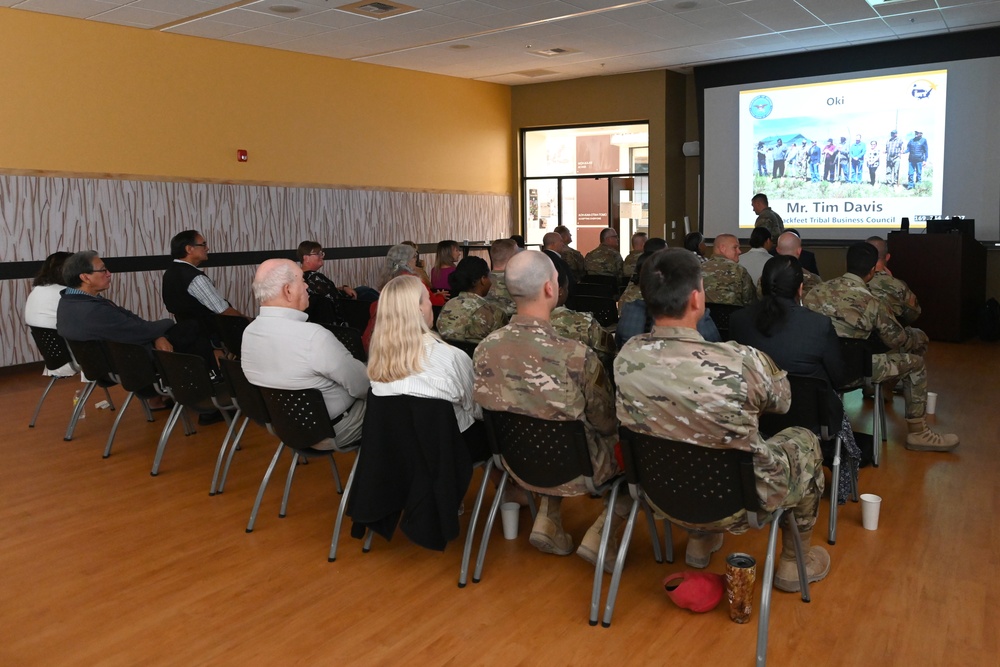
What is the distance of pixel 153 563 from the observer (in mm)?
3525

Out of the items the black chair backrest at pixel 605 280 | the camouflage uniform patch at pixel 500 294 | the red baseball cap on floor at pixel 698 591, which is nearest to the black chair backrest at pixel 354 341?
the camouflage uniform patch at pixel 500 294

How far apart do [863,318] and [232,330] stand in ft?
13.7

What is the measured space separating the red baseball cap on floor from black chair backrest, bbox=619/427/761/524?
1.26ft

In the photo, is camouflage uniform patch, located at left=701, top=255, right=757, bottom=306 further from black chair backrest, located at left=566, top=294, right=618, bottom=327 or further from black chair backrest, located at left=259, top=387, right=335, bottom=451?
black chair backrest, located at left=259, top=387, right=335, bottom=451

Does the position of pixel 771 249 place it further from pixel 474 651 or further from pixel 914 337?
pixel 474 651

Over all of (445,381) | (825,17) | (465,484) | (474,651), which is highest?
(825,17)

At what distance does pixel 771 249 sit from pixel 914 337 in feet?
10.7

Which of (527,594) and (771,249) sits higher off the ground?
(771,249)

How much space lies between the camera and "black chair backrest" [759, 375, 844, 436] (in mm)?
3359

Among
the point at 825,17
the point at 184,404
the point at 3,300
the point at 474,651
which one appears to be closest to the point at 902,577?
the point at 474,651

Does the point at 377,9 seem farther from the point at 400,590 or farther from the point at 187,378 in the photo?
the point at 400,590

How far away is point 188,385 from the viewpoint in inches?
176

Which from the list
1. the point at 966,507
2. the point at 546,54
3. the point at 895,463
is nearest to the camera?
the point at 966,507

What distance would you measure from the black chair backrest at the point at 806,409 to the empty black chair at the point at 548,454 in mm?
807
